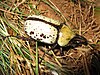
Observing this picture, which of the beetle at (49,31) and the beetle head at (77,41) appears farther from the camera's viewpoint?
the beetle head at (77,41)

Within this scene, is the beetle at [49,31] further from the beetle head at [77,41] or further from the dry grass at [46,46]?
the dry grass at [46,46]

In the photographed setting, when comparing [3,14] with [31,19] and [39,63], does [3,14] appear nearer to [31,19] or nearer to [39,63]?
[31,19]

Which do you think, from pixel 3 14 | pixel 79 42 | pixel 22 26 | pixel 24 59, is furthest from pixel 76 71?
pixel 3 14

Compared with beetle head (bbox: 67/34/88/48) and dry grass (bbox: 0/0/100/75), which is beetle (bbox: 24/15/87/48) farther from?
dry grass (bbox: 0/0/100/75)

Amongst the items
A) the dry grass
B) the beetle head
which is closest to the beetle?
the beetle head

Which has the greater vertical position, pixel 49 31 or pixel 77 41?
pixel 49 31

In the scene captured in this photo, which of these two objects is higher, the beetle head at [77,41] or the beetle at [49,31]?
the beetle at [49,31]

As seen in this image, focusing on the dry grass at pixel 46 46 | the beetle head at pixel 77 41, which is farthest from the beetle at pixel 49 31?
the dry grass at pixel 46 46

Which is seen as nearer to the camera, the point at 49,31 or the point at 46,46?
the point at 49,31
